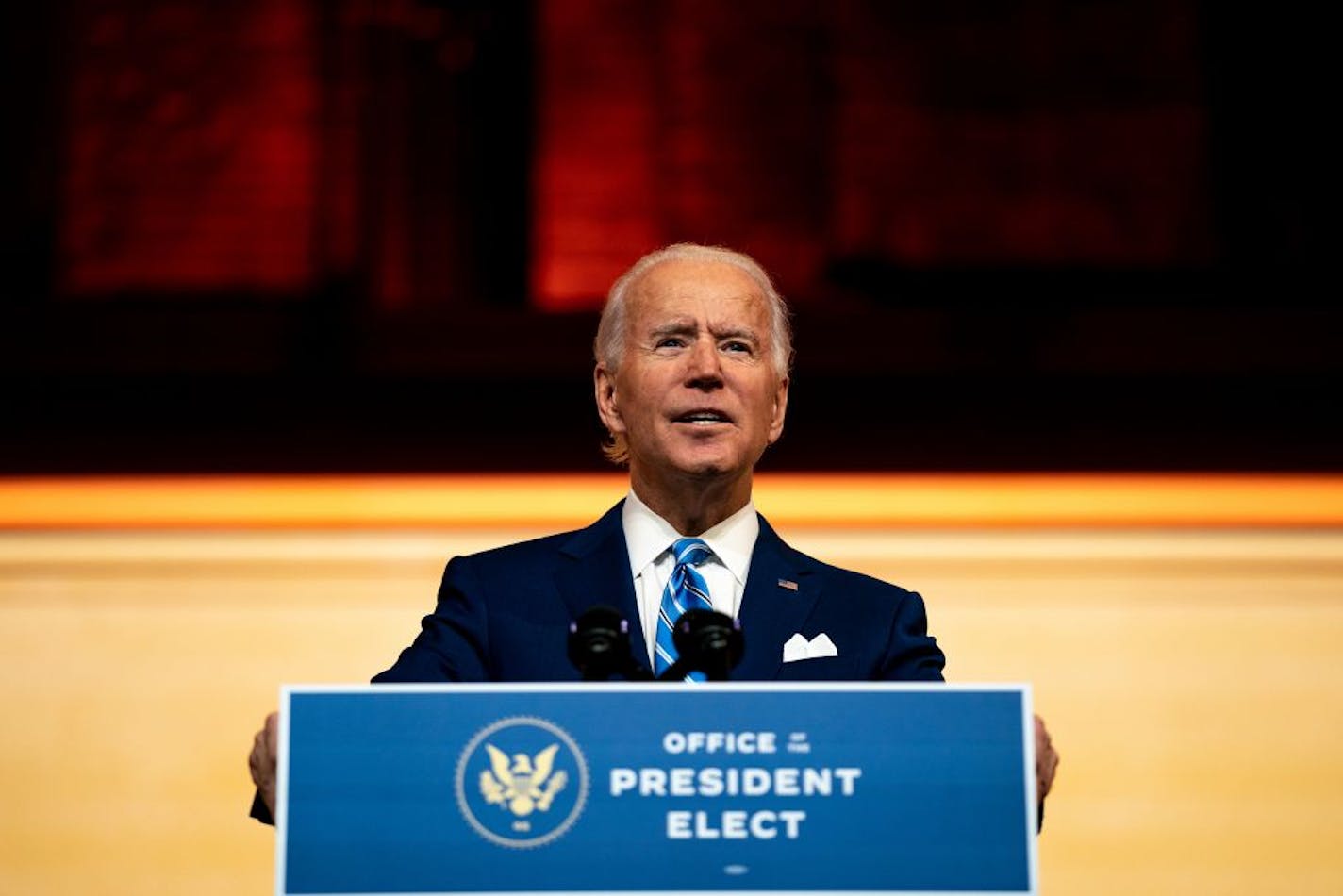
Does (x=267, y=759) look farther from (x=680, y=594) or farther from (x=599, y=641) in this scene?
(x=680, y=594)

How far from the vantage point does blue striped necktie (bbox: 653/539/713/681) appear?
1416 mm

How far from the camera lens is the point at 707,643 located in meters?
1.16

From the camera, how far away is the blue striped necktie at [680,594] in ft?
4.65

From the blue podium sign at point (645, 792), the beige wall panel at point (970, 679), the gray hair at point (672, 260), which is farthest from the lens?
the beige wall panel at point (970, 679)

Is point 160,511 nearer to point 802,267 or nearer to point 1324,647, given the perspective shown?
point 802,267

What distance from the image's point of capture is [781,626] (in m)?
1.46

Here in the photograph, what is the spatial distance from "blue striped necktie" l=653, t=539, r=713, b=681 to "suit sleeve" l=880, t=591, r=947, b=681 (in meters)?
0.18

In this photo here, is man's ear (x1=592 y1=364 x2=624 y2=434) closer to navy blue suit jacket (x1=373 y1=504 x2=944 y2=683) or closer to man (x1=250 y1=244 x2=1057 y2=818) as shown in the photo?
man (x1=250 y1=244 x2=1057 y2=818)

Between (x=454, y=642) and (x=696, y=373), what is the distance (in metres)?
0.37

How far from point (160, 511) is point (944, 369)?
175cm

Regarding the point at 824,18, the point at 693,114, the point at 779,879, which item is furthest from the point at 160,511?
the point at 779,879

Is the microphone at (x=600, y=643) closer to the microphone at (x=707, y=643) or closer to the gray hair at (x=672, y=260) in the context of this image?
the microphone at (x=707, y=643)

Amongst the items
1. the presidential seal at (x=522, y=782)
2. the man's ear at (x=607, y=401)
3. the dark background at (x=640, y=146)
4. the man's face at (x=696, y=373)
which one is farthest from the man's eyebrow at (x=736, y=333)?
the dark background at (x=640, y=146)

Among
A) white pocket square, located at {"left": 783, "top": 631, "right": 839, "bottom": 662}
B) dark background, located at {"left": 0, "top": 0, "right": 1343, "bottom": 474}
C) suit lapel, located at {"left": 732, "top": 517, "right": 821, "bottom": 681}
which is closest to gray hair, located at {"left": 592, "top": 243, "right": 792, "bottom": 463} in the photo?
suit lapel, located at {"left": 732, "top": 517, "right": 821, "bottom": 681}
